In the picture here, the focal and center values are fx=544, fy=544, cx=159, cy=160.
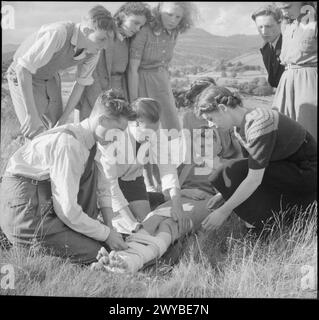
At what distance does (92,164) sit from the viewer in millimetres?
3033

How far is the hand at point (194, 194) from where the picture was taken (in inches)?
133

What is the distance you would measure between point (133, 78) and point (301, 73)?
3.56 ft

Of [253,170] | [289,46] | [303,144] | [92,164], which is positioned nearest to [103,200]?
[92,164]

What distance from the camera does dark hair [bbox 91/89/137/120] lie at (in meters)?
2.85

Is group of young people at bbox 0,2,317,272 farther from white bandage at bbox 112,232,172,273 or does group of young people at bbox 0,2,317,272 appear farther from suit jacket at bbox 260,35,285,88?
suit jacket at bbox 260,35,285,88

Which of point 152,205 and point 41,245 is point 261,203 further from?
point 41,245

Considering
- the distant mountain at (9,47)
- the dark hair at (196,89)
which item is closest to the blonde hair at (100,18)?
the distant mountain at (9,47)

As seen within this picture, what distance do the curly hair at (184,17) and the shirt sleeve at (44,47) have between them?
0.57 metres

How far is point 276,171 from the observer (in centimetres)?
306

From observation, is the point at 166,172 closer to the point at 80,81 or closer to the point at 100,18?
the point at 80,81

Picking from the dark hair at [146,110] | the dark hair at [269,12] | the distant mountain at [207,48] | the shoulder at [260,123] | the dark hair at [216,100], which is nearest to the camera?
the shoulder at [260,123]

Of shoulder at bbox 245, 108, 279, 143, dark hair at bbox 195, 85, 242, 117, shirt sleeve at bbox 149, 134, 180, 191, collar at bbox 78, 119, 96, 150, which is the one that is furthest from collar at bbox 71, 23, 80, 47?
shoulder at bbox 245, 108, 279, 143

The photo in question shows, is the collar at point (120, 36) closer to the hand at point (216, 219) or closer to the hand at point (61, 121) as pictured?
the hand at point (61, 121)

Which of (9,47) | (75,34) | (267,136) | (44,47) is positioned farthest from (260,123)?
(9,47)
